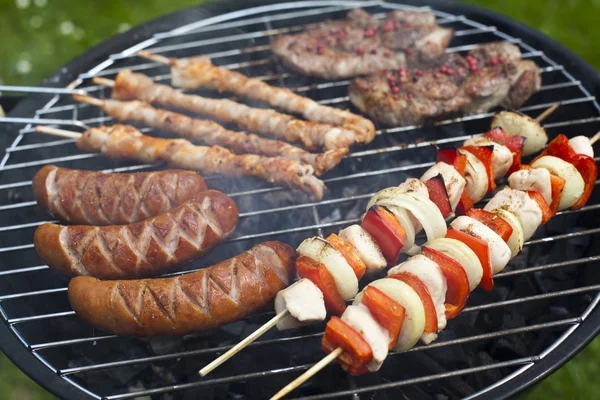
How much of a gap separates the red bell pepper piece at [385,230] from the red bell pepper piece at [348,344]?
0.63m

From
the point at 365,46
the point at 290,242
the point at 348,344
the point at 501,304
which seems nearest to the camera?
the point at 348,344

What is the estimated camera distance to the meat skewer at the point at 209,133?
408 centimetres

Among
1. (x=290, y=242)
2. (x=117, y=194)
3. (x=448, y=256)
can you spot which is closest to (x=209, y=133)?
(x=117, y=194)

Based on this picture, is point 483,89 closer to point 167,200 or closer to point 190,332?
point 167,200

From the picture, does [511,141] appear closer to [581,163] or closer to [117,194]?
[581,163]

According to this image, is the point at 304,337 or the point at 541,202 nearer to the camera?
the point at 304,337

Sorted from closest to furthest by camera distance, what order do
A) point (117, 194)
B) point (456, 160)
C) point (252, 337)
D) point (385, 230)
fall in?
point (252, 337), point (385, 230), point (456, 160), point (117, 194)

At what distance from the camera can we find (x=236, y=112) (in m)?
4.57

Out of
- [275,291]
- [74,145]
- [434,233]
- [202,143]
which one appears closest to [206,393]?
[275,291]

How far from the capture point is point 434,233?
3283mm

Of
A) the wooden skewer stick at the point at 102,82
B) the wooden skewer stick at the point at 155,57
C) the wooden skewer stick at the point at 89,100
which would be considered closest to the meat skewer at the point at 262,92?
the wooden skewer stick at the point at 155,57

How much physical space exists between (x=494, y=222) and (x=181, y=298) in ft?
6.18

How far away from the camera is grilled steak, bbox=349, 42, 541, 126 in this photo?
14.5 feet

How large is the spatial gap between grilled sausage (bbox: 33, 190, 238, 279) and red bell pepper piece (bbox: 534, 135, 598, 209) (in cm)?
235
